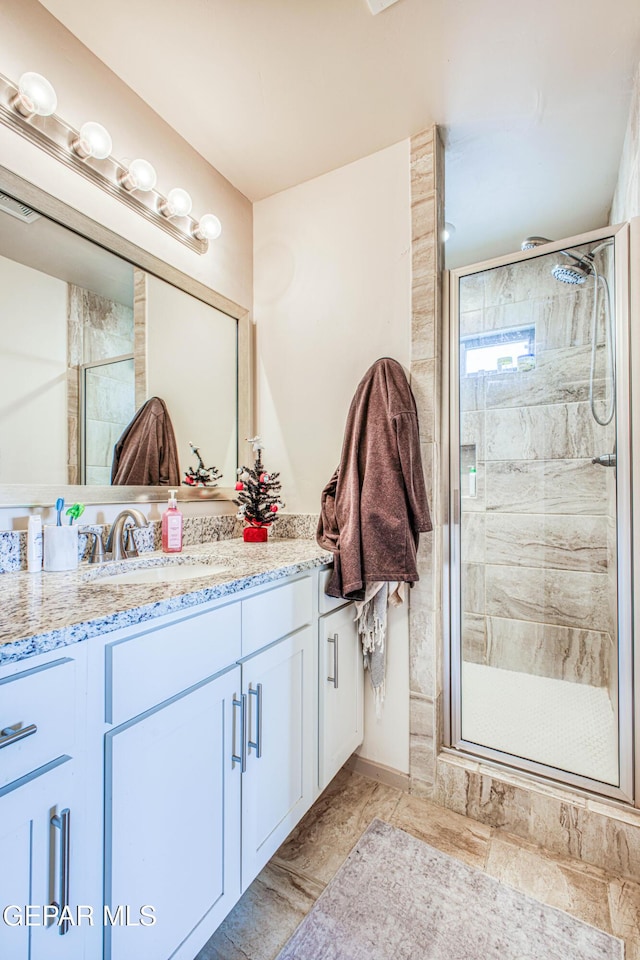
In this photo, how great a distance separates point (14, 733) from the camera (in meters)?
0.58

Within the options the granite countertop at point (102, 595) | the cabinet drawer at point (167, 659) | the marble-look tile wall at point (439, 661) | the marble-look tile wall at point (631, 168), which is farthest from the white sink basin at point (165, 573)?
the marble-look tile wall at point (631, 168)

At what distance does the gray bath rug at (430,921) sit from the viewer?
3.36 ft

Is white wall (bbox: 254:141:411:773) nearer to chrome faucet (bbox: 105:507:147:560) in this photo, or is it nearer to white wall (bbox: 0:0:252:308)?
white wall (bbox: 0:0:252:308)

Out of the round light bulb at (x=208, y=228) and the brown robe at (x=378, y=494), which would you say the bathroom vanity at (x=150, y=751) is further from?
the round light bulb at (x=208, y=228)

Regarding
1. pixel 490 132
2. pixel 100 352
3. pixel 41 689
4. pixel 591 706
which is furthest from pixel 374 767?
pixel 490 132

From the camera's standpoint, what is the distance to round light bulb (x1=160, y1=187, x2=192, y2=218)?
61.5 inches

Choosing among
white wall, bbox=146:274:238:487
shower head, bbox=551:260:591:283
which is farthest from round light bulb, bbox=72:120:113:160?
shower head, bbox=551:260:591:283

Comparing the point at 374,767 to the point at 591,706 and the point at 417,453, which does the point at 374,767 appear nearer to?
the point at 591,706

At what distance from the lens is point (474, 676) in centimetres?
188

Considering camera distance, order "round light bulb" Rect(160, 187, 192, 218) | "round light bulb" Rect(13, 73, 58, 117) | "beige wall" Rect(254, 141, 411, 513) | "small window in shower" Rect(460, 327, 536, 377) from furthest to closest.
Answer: "small window in shower" Rect(460, 327, 536, 377), "beige wall" Rect(254, 141, 411, 513), "round light bulb" Rect(160, 187, 192, 218), "round light bulb" Rect(13, 73, 58, 117)

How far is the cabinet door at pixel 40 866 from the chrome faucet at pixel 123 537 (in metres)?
0.71

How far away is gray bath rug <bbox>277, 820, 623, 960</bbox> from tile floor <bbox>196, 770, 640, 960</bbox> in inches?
1.6

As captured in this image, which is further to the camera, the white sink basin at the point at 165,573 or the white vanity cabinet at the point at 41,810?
the white sink basin at the point at 165,573

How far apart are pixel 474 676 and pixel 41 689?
174 centimetres
